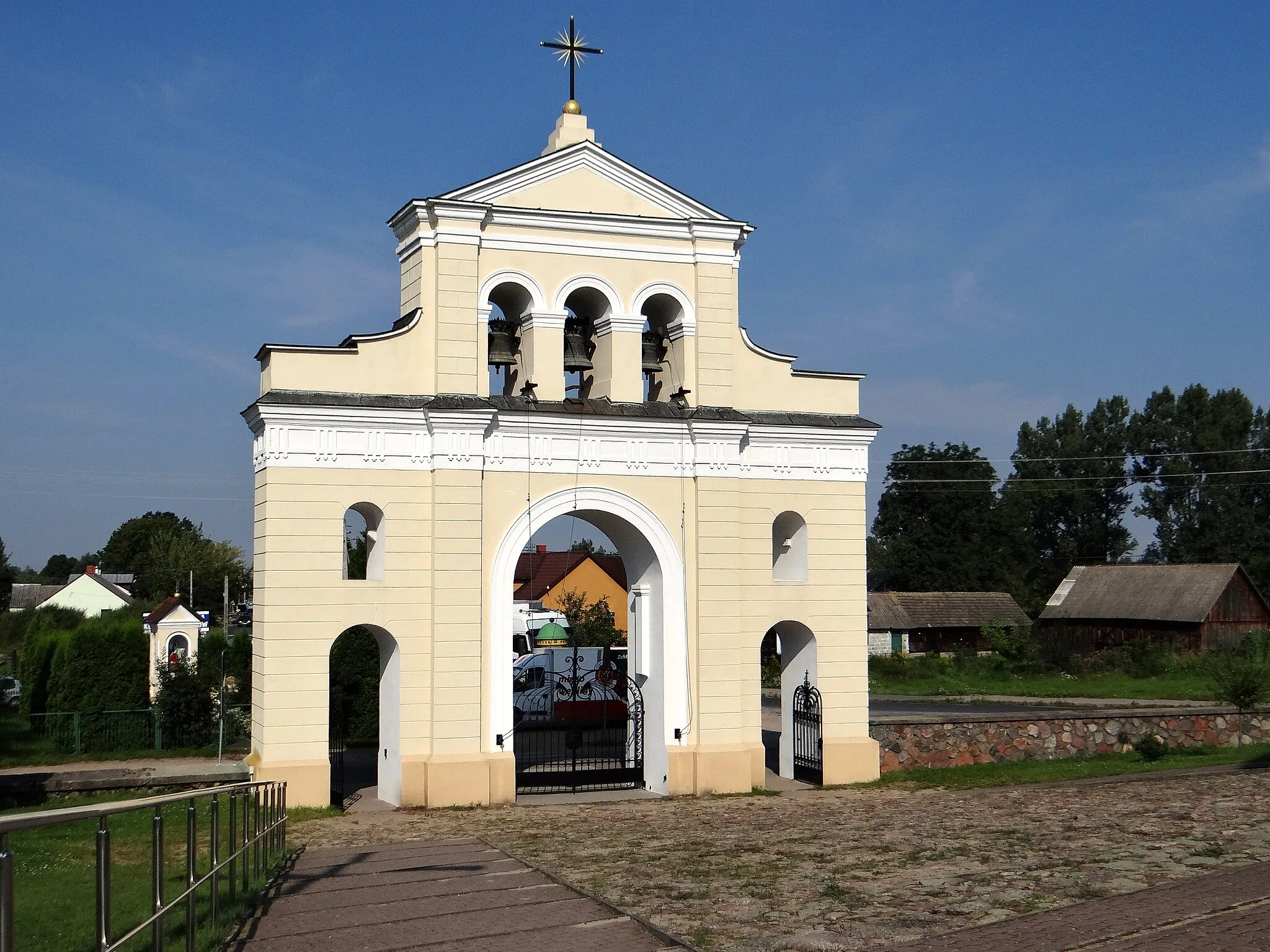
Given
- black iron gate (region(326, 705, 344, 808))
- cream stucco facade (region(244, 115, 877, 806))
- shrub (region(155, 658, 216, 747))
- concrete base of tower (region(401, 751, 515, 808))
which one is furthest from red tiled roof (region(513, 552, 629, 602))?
concrete base of tower (region(401, 751, 515, 808))

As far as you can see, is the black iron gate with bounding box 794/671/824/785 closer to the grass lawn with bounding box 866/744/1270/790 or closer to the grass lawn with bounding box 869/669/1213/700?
the grass lawn with bounding box 866/744/1270/790

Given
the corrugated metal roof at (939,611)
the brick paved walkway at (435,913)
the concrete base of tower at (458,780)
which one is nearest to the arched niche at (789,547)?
the concrete base of tower at (458,780)

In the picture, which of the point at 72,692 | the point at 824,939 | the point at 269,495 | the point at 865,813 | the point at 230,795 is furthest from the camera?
the point at 72,692

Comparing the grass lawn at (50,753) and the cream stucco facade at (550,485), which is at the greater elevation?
the cream stucco facade at (550,485)

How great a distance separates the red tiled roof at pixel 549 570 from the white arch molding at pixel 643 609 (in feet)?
136

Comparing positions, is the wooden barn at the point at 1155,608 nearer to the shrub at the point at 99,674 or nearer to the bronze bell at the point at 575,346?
the bronze bell at the point at 575,346

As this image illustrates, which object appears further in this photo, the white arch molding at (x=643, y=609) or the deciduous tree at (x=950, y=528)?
the deciduous tree at (x=950, y=528)

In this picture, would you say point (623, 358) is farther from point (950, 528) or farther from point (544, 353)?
point (950, 528)

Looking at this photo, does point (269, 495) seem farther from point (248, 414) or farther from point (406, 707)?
point (406, 707)

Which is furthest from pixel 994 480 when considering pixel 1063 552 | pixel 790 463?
pixel 790 463

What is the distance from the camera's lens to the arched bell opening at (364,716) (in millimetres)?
19156

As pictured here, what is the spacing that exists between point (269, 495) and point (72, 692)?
33.6ft

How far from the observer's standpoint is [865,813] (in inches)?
673

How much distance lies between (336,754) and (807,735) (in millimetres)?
8596
